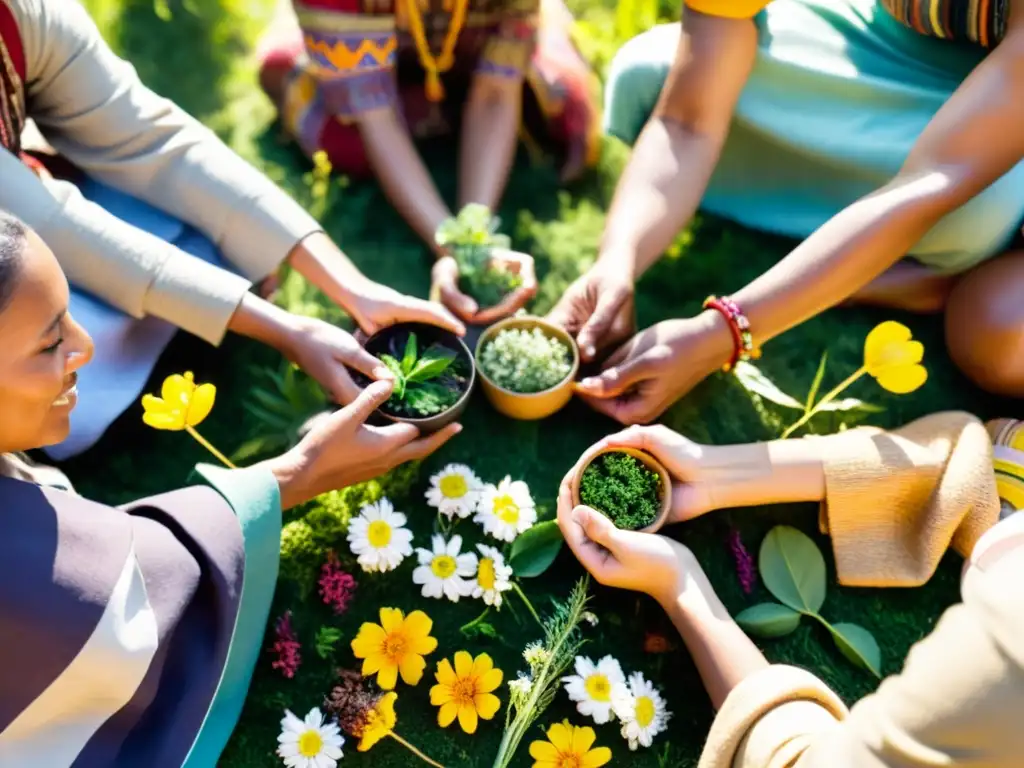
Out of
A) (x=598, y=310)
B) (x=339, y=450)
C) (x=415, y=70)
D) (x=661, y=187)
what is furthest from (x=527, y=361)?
(x=415, y=70)

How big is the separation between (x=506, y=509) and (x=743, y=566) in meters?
0.45

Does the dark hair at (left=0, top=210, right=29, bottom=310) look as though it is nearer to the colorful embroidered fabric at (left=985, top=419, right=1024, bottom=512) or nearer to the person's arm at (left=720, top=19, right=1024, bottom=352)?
the person's arm at (left=720, top=19, right=1024, bottom=352)

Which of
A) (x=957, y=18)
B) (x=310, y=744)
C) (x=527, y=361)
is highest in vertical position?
(x=957, y=18)

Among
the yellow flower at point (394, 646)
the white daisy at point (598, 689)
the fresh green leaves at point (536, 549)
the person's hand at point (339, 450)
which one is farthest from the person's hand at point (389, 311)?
the white daisy at point (598, 689)

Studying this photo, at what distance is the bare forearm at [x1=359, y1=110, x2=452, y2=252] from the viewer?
197cm

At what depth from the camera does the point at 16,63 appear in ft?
4.88

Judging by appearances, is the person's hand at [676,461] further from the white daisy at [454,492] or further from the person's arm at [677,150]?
the person's arm at [677,150]

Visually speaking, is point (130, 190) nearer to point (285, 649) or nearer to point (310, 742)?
point (285, 649)

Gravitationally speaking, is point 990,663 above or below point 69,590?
above

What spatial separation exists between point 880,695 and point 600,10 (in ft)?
7.14

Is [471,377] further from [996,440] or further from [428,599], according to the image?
[996,440]

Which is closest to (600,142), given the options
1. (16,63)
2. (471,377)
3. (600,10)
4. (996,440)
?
(600,10)

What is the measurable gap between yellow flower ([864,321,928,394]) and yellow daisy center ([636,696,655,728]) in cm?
66

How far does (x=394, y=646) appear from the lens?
1.46 m
